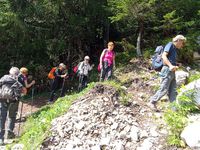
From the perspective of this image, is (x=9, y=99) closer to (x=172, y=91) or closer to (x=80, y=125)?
(x=80, y=125)

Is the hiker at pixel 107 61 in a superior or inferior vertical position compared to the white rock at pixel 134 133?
superior

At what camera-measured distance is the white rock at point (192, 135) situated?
750 cm

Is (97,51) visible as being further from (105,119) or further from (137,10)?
(105,119)

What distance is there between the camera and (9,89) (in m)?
10.2

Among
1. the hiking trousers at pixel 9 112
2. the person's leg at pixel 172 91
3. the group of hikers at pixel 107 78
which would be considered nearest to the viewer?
the group of hikers at pixel 107 78

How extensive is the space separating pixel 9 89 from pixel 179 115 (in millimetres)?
4516

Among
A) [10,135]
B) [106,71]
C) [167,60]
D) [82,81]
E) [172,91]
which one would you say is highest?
[167,60]

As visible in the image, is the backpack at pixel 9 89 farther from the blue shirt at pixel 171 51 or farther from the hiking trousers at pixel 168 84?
the blue shirt at pixel 171 51

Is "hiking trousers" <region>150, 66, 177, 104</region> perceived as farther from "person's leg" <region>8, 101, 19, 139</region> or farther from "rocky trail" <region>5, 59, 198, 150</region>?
"person's leg" <region>8, 101, 19, 139</region>

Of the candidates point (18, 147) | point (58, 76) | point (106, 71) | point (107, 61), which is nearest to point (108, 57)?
point (107, 61)

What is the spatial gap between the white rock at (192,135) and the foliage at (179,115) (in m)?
0.21

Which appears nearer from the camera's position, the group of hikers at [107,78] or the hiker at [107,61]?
the group of hikers at [107,78]

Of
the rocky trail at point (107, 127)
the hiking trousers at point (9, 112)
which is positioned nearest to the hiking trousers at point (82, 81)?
the rocky trail at point (107, 127)

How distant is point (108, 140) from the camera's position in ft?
28.3
